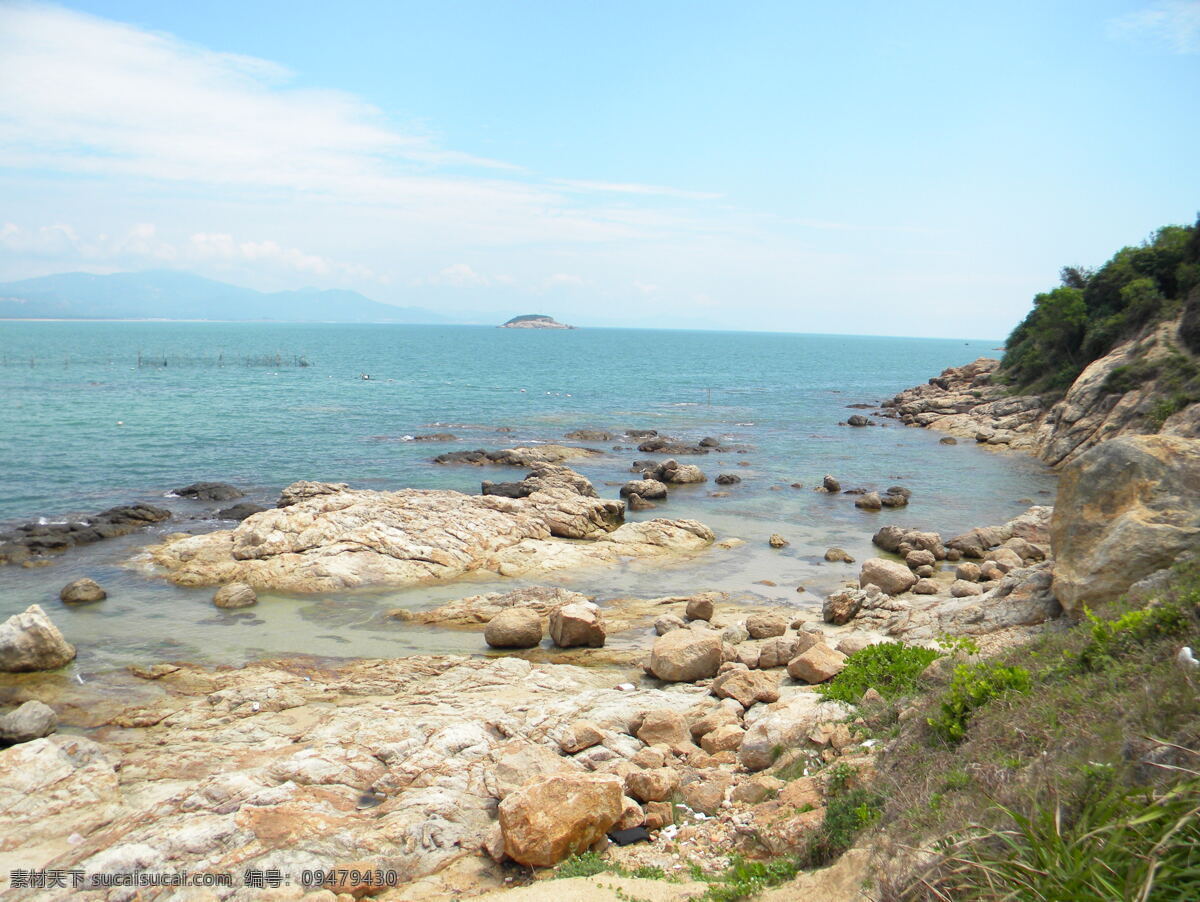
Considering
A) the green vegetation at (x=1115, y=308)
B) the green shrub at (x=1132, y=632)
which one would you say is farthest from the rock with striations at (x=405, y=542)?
the green vegetation at (x=1115, y=308)

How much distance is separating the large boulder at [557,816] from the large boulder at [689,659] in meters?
6.14

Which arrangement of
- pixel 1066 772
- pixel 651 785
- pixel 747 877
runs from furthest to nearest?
pixel 651 785
pixel 747 877
pixel 1066 772

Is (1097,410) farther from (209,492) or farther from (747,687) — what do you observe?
(209,492)

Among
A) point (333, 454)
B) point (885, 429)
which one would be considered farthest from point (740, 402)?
point (333, 454)

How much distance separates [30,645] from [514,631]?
9.80m

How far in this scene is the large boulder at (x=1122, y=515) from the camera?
1068cm

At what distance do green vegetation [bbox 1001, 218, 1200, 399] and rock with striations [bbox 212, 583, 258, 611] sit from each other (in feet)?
137

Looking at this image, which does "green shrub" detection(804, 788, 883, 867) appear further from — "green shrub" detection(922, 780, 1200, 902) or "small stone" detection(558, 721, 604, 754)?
"small stone" detection(558, 721, 604, 754)

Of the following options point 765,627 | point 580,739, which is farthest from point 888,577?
point 580,739

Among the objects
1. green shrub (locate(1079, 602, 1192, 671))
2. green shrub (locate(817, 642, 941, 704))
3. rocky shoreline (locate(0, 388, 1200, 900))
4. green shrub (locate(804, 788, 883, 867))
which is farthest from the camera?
green shrub (locate(817, 642, 941, 704))

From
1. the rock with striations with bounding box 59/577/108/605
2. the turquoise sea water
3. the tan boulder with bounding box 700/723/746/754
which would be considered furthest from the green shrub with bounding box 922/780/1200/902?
the rock with striations with bounding box 59/577/108/605

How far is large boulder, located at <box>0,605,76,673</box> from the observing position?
1589cm

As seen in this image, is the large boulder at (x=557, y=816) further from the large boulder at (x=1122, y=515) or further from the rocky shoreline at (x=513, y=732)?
the large boulder at (x=1122, y=515)

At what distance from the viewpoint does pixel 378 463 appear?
41.3 meters
